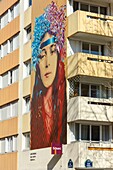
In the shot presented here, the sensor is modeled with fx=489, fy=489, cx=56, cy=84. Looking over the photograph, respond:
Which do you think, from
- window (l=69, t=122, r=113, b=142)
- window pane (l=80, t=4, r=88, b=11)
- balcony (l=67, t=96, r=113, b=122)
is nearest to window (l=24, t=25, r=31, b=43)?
window pane (l=80, t=4, r=88, b=11)

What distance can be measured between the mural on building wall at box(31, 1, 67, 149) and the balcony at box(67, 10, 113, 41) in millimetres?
1395

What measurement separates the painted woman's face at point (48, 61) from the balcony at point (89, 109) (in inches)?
128

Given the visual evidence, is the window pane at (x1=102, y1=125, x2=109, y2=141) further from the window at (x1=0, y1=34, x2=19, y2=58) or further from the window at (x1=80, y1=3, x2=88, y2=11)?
the window at (x1=0, y1=34, x2=19, y2=58)

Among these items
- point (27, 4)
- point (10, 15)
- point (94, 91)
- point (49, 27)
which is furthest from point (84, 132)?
point (10, 15)

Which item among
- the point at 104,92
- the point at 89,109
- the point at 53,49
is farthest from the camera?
the point at 53,49

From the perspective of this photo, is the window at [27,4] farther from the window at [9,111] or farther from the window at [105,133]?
the window at [105,133]

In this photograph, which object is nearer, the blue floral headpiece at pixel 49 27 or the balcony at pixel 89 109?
the balcony at pixel 89 109

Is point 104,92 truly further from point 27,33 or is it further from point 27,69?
point 27,33

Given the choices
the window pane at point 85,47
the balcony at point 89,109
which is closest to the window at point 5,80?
the window pane at point 85,47

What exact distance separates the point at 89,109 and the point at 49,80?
471cm

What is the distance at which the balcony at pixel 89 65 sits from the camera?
29188 millimetres

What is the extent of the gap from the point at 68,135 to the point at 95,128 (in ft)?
5.96

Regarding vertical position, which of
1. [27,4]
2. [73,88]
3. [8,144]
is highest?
[27,4]

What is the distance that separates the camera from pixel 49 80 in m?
32.7
